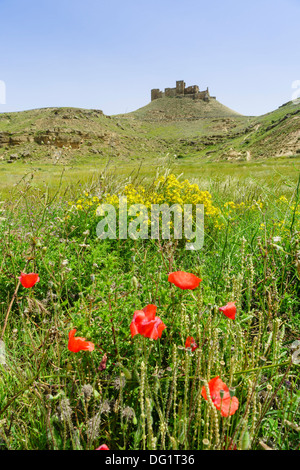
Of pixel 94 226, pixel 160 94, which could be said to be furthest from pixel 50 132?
pixel 160 94

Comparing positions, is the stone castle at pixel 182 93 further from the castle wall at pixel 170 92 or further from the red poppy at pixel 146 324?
the red poppy at pixel 146 324

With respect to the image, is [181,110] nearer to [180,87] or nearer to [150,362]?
[180,87]

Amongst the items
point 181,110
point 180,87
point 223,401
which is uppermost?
point 180,87

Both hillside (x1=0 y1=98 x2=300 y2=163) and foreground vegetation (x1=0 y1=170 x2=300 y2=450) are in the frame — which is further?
hillside (x1=0 y1=98 x2=300 y2=163)

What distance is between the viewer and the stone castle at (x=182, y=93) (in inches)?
4525

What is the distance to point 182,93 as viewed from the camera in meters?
119

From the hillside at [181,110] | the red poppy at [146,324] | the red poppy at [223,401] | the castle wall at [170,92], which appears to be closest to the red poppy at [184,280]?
the red poppy at [146,324]

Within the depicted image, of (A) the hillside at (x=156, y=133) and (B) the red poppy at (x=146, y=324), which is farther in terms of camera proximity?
(A) the hillside at (x=156, y=133)

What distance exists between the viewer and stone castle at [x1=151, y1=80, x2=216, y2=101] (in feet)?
377

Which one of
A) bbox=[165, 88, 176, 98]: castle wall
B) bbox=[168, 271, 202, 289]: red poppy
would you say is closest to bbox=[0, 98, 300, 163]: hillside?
bbox=[165, 88, 176, 98]: castle wall

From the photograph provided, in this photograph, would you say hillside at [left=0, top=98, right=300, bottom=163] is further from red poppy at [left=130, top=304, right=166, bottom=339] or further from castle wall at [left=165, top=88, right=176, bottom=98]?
red poppy at [left=130, top=304, right=166, bottom=339]

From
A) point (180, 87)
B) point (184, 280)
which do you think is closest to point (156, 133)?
point (180, 87)

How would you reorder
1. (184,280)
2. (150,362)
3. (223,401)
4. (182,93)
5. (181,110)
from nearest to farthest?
1. (223,401)
2. (184,280)
3. (150,362)
4. (181,110)
5. (182,93)
